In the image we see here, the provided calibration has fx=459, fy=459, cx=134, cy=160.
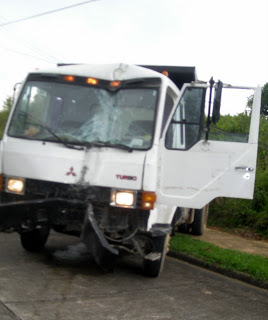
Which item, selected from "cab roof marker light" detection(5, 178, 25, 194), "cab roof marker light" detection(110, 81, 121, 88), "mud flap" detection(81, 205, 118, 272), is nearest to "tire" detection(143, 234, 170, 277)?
"mud flap" detection(81, 205, 118, 272)

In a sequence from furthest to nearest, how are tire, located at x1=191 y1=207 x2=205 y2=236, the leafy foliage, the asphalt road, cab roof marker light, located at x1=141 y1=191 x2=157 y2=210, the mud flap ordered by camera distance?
1. the leafy foliage
2. tire, located at x1=191 y1=207 x2=205 y2=236
3. cab roof marker light, located at x1=141 y1=191 x2=157 y2=210
4. the mud flap
5. the asphalt road

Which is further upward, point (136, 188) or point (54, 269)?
point (136, 188)

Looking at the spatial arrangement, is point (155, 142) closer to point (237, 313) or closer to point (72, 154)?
point (72, 154)

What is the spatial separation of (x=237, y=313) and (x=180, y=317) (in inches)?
30.9

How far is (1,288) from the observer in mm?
5148

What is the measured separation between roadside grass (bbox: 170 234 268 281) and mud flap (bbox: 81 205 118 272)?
261 cm

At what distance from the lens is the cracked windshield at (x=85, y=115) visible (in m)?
5.71

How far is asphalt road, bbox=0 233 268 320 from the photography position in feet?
15.5

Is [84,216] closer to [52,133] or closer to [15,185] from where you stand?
[15,185]

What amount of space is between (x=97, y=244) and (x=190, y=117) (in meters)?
2.04

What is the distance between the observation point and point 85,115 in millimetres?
5871

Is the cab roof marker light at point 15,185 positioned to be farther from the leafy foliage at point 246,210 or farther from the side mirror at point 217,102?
the leafy foliage at point 246,210

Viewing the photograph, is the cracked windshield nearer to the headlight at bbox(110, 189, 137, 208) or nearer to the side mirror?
the headlight at bbox(110, 189, 137, 208)

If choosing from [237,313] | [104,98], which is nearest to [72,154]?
[104,98]
